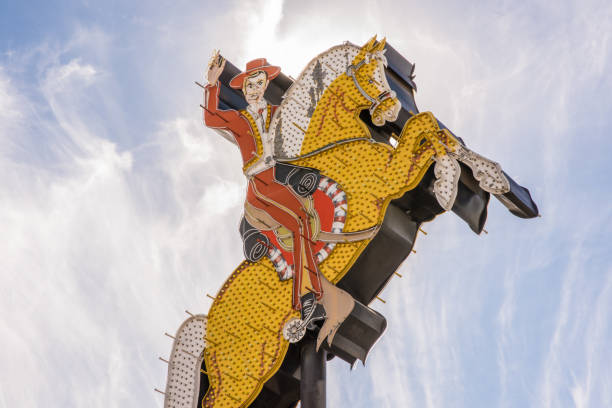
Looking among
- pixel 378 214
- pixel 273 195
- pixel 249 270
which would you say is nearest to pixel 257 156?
pixel 273 195

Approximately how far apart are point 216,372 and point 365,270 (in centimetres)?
354

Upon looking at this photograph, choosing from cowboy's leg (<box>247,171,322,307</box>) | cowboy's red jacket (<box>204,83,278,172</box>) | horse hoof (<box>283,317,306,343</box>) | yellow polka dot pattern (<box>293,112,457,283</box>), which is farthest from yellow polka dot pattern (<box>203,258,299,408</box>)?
cowboy's red jacket (<box>204,83,278,172</box>)

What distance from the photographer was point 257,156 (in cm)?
1789

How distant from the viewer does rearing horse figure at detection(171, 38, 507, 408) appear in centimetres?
1527

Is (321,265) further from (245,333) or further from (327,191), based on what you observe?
(245,333)

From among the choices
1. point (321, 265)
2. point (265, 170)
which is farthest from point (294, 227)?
point (265, 170)

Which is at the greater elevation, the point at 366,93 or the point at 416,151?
the point at 366,93

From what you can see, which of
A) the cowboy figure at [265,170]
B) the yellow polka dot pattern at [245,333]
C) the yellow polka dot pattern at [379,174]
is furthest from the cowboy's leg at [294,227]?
the yellow polka dot pattern at [379,174]

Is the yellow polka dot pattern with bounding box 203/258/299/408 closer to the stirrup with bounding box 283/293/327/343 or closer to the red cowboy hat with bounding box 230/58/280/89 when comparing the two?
the stirrup with bounding box 283/293/327/343

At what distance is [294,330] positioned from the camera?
15.5 m

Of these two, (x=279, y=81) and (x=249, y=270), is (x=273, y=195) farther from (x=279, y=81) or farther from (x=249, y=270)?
(x=279, y=81)

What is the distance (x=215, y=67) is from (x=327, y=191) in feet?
15.9

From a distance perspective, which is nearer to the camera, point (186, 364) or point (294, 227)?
point (294, 227)

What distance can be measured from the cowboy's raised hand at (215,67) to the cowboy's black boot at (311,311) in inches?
240
